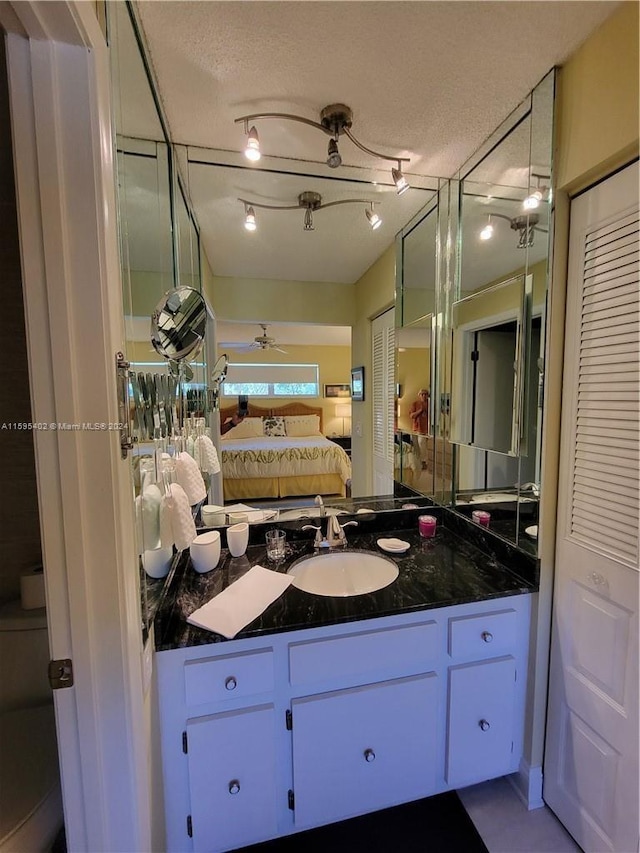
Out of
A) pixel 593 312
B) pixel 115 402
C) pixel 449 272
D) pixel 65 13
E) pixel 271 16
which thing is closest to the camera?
pixel 65 13

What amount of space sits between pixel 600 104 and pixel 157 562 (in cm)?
182

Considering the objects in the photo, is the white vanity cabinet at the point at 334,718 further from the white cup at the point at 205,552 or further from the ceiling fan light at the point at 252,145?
the ceiling fan light at the point at 252,145

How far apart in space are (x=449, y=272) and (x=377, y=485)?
3.70ft

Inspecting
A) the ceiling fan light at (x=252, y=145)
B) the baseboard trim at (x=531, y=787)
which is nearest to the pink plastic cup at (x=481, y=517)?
the baseboard trim at (x=531, y=787)

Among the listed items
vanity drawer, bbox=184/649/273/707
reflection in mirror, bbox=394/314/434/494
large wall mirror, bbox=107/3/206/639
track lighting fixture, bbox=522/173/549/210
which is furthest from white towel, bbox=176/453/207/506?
track lighting fixture, bbox=522/173/549/210

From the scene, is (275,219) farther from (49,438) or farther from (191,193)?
(49,438)

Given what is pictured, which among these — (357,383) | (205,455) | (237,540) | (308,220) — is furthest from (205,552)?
(308,220)

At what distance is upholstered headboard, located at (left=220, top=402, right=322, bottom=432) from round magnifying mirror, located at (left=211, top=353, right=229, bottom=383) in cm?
16

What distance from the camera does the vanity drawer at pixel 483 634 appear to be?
1.22 metres

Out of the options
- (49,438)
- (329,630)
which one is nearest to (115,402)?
(49,438)

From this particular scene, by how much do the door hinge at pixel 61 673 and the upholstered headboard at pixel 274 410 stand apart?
1222 millimetres

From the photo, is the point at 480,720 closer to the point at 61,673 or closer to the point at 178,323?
the point at 61,673

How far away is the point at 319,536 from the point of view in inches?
63.0

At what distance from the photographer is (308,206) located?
1569 mm
